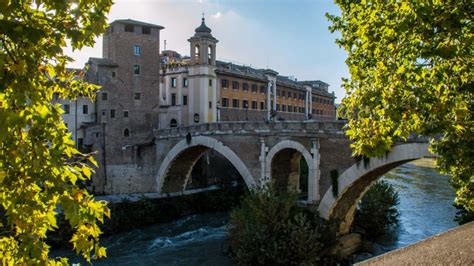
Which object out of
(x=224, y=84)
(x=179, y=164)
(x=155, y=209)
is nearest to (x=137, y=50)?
(x=179, y=164)

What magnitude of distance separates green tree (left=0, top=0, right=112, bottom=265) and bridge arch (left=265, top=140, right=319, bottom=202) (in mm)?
17894

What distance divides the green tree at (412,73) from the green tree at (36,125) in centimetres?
445

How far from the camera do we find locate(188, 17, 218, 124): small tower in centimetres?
3603

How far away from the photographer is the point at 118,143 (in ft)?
Answer: 104

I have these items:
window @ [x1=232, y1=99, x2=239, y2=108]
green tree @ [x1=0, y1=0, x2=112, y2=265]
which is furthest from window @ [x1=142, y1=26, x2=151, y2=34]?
green tree @ [x1=0, y1=0, x2=112, y2=265]

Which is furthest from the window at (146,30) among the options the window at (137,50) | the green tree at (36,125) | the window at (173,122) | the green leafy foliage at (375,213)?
the green tree at (36,125)

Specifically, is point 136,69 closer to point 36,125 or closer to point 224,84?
point 224,84

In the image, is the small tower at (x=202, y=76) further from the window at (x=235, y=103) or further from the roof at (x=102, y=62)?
the roof at (x=102, y=62)

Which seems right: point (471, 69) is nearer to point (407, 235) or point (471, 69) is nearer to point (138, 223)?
point (407, 235)

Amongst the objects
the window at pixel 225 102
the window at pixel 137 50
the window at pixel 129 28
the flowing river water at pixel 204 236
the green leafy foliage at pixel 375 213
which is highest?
the window at pixel 129 28

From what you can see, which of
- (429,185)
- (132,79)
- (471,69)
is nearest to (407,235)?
(429,185)

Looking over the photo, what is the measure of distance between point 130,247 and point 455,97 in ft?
62.5

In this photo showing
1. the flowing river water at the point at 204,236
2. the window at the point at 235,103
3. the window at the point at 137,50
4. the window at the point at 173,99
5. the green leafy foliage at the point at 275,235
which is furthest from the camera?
the window at the point at 235,103

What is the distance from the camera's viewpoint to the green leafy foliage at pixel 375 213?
2314cm
